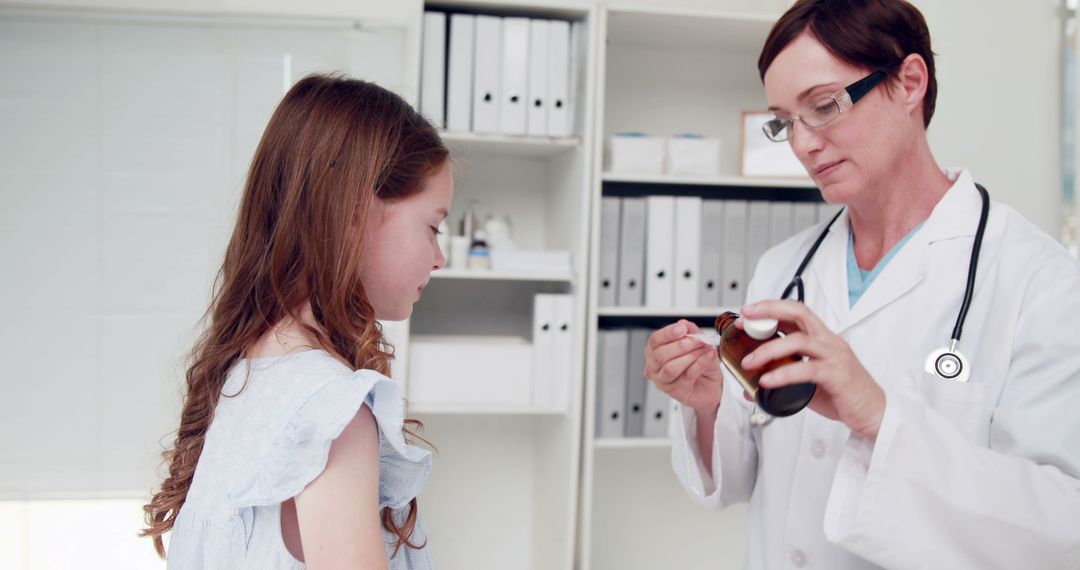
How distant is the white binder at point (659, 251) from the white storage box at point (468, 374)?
39cm

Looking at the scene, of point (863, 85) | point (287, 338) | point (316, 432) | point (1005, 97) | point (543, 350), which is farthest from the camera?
point (543, 350)

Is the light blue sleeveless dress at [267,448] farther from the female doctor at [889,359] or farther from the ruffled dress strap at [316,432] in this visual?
the female doctor at [889,359]

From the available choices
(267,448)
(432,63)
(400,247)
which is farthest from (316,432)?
(432,63)

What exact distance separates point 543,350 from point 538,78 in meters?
0.73

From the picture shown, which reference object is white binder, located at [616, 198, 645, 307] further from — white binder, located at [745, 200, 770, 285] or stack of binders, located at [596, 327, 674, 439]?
white binder, located at [745, 200, 770, 285]

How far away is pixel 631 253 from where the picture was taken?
2.25 m

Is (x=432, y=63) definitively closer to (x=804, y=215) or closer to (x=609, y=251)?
(x=609, y=251)

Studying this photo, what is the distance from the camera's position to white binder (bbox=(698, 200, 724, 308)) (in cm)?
229

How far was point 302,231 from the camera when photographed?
946 mm

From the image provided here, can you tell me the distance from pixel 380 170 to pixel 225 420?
332 mm

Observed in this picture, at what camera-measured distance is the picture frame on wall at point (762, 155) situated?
7.73ft

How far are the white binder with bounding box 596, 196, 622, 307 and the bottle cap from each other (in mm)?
1356

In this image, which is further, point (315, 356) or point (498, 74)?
point (498, 74)

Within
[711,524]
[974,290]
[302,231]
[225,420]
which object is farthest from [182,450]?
[711,524]
